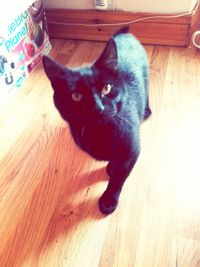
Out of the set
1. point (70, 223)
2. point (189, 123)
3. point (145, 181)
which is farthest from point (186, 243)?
point (189, 123)

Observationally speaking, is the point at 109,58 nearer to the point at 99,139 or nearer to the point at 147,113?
the point at 99,139

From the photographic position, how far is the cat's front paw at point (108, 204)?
2.86 ft

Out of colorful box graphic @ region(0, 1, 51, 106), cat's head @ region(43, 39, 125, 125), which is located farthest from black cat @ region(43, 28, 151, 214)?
colorful box graphic @ region(0, 1, 51, 106)

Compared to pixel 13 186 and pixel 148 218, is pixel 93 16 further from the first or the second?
pixel 148 218

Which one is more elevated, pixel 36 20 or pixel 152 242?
pixel 36 20

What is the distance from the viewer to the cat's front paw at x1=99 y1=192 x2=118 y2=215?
871mm

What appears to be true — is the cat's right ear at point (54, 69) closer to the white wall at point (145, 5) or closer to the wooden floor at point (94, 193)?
the wooden floor at point (94, 193)

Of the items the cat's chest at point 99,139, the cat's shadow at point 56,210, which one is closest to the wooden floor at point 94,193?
the cat's shadow at point 56,210

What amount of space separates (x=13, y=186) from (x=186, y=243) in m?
0.59

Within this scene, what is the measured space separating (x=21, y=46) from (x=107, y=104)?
861mm

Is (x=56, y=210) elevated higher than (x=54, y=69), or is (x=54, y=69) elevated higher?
(x=54, y=69)

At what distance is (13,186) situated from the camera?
0.98 metres

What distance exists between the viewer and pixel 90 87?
0.64 metres

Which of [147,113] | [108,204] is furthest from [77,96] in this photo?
[147,113]
